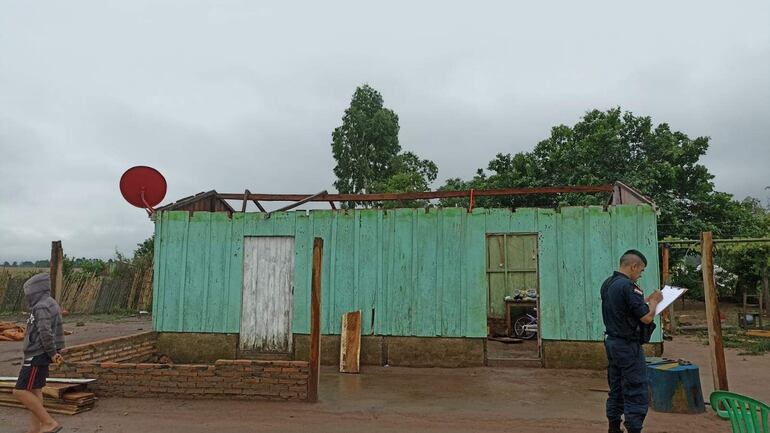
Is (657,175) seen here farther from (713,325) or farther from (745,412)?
(745,412)

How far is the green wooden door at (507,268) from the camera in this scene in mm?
14281

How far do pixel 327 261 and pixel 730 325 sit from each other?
1359 cm

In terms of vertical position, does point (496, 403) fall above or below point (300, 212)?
below

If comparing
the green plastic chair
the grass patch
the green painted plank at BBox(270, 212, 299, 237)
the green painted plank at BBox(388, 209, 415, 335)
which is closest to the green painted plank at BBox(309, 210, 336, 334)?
Result: the green painted plank at BBox(270, 212, 299, 237)

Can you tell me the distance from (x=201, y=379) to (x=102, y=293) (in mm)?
15351

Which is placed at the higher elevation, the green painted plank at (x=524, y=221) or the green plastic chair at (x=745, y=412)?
the green painted plank at (x=524, y=221)

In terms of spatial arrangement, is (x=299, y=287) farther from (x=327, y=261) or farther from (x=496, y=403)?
(x=496, y=403)

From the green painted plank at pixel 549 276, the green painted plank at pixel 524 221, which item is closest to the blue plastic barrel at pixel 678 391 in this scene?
the green painted plank at pixel 549 276

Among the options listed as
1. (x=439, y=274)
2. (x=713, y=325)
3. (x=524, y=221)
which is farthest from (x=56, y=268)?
(x=713, y=325)

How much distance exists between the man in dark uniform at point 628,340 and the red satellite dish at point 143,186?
8.08 m

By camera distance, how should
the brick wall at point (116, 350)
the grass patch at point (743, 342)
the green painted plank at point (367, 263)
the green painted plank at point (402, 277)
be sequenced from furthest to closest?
the grass patch at point (743, 342)
the green painted plank at point (367, 263)
the green painted plank at point (402, 277)
the brick wall at point (116, 350)

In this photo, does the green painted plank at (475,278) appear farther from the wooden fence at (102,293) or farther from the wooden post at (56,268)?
the wooden fence at (102,293)

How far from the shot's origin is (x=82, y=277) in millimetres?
19516

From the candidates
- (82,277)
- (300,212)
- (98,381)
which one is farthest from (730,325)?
(82,277)
